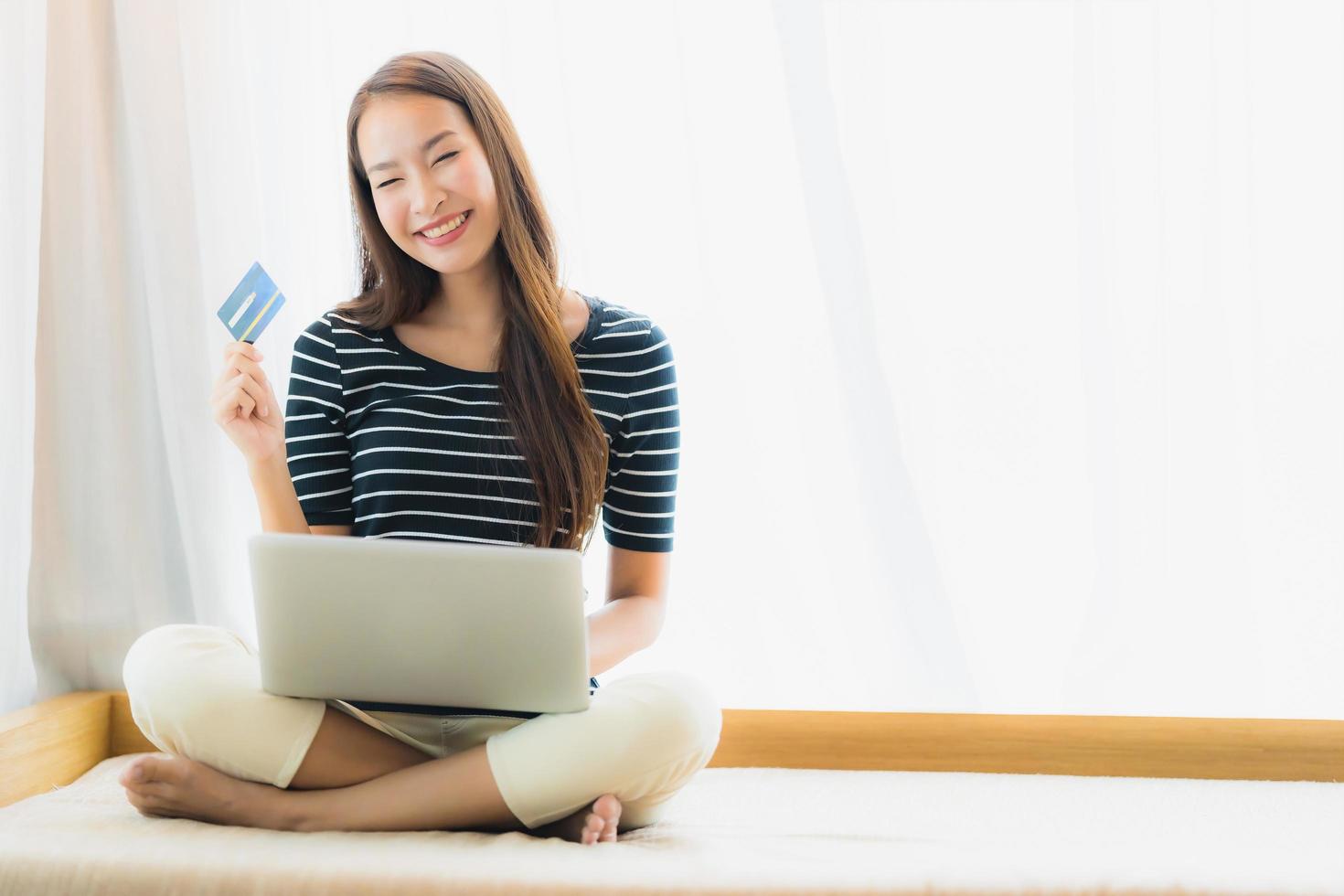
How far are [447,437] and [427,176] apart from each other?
0.99 feet

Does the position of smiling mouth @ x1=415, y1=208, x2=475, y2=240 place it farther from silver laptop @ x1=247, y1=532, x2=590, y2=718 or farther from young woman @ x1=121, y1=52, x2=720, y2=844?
silver laptop @ x1=247, y1=532, x2=590, y2=718

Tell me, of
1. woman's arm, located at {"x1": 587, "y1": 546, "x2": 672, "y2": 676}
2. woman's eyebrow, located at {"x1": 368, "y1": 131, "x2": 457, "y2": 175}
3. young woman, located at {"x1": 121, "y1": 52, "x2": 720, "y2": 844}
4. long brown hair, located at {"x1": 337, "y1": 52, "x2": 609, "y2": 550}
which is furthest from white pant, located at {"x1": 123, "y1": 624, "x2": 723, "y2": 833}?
woman's eyebrow, located at {"x1": 368, "y1": 131, "x2": 457, "y2": 175}

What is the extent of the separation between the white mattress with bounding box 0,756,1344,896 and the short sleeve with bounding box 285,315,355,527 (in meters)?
0.40

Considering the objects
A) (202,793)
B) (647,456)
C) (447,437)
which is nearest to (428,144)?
(447,437)

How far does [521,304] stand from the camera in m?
1.40

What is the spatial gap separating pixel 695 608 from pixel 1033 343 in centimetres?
60

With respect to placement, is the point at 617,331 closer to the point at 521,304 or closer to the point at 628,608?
the point at 521,304

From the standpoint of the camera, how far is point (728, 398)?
5.44 feet

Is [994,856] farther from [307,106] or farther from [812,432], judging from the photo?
[307,106]

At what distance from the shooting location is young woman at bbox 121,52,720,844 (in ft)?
3.71

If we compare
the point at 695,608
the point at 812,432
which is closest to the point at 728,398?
the point at 812,432

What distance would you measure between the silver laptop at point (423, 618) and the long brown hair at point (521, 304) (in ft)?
0.96

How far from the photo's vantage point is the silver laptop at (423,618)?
3.39 feet

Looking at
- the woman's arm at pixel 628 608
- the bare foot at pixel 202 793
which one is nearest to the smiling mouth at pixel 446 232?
the woman's arm at pixel 628 608
